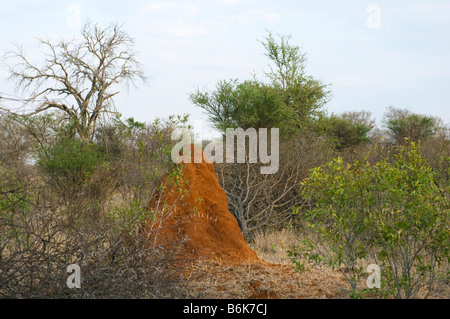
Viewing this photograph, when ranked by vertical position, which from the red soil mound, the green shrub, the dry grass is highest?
the green shrub

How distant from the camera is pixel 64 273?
4523 mm

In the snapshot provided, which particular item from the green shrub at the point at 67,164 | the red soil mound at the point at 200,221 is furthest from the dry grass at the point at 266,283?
the green shrub at the point at 67,164

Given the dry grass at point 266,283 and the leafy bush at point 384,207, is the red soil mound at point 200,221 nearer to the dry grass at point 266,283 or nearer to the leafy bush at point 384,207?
the dry grass at point 266,283

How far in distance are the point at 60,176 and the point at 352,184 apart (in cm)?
1196

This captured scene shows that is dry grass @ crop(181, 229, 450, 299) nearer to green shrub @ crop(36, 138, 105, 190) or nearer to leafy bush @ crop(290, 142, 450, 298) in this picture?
leafy bush @ crop(290, 142, 450, 298)

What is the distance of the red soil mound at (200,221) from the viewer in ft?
21.7

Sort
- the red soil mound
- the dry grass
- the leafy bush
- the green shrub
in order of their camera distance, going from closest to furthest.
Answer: the leafy bush
the dry grass
the red soil mound
the green shrub

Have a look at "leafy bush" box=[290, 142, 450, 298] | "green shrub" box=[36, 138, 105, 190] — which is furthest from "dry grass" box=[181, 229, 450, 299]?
"green shrub" box=[36, 138, 105, 190]

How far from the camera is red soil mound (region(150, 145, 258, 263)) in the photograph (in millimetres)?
6627

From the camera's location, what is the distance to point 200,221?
22.9ft

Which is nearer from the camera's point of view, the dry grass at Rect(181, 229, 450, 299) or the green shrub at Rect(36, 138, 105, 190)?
the dry grass at Rect(181, 229, 450, 299)

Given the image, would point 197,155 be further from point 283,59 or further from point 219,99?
point 283,59

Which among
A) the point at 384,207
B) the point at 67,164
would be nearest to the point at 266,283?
the point at 384,207

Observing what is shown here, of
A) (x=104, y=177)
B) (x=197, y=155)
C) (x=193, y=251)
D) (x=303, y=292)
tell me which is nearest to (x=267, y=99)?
(x=104, y=177)
